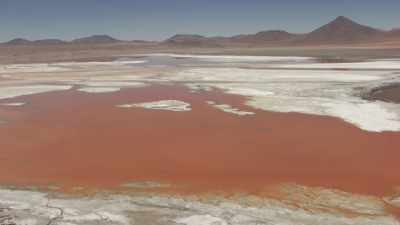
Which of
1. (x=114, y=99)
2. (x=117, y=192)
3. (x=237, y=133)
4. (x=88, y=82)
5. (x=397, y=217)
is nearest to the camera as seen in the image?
(x=397, y=217)

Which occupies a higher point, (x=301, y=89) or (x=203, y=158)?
(x=301, y=89)

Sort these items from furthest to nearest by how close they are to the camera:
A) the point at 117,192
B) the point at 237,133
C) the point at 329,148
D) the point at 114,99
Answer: the point at 114,99, the point at 237,133, the point at 329,148, the point at 117,192

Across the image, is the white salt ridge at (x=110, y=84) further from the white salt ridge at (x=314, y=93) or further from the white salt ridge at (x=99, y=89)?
the white salt ridge at (x=314, y=93)

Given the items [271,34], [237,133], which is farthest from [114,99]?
[271,34]

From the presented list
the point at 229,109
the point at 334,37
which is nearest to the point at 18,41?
the point at 334,37

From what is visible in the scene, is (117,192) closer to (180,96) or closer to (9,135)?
(9,135)

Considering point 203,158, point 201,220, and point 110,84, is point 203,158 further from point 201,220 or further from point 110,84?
point 110,84

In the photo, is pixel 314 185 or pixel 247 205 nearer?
pixel 247 205
